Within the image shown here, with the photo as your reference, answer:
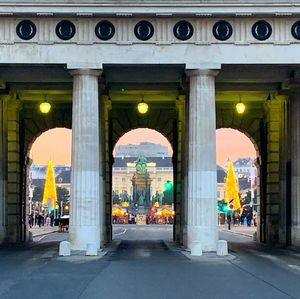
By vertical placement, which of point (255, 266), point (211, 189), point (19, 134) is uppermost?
point (19, 134)

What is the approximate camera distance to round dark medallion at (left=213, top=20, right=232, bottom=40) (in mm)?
37156

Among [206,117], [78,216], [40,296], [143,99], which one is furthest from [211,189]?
[40,296]

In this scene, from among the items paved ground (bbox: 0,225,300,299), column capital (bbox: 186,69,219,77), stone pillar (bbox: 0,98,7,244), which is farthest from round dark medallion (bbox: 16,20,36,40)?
paved ground (bbox: 0,225,300,299)

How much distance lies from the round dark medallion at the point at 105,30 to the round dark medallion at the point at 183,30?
10.5ft

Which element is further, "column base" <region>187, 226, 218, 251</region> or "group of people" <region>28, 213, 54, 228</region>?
"group of people" <region>28, 213, 54, 228</region>

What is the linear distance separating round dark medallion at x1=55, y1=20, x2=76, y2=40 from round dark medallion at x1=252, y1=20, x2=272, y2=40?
9.21 m

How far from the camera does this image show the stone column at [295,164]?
41.2 meters

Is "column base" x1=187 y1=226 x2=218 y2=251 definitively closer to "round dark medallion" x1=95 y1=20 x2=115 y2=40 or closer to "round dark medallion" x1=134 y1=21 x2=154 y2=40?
"round dark medallion" x1=134 y1=21 x2=154 y2=40

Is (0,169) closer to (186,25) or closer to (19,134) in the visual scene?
(19,134)

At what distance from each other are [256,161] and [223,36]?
21.6m

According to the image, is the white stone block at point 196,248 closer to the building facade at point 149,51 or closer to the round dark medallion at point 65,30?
the building facade at point 149,51

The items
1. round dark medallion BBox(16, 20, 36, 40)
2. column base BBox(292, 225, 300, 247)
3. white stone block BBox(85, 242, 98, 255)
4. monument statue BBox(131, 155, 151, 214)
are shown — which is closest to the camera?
white stone block BBox(85, 242, 98, 255)

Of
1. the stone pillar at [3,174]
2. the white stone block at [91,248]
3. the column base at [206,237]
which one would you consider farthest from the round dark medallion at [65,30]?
the column base at [206,237]

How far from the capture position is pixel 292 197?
137 ft
